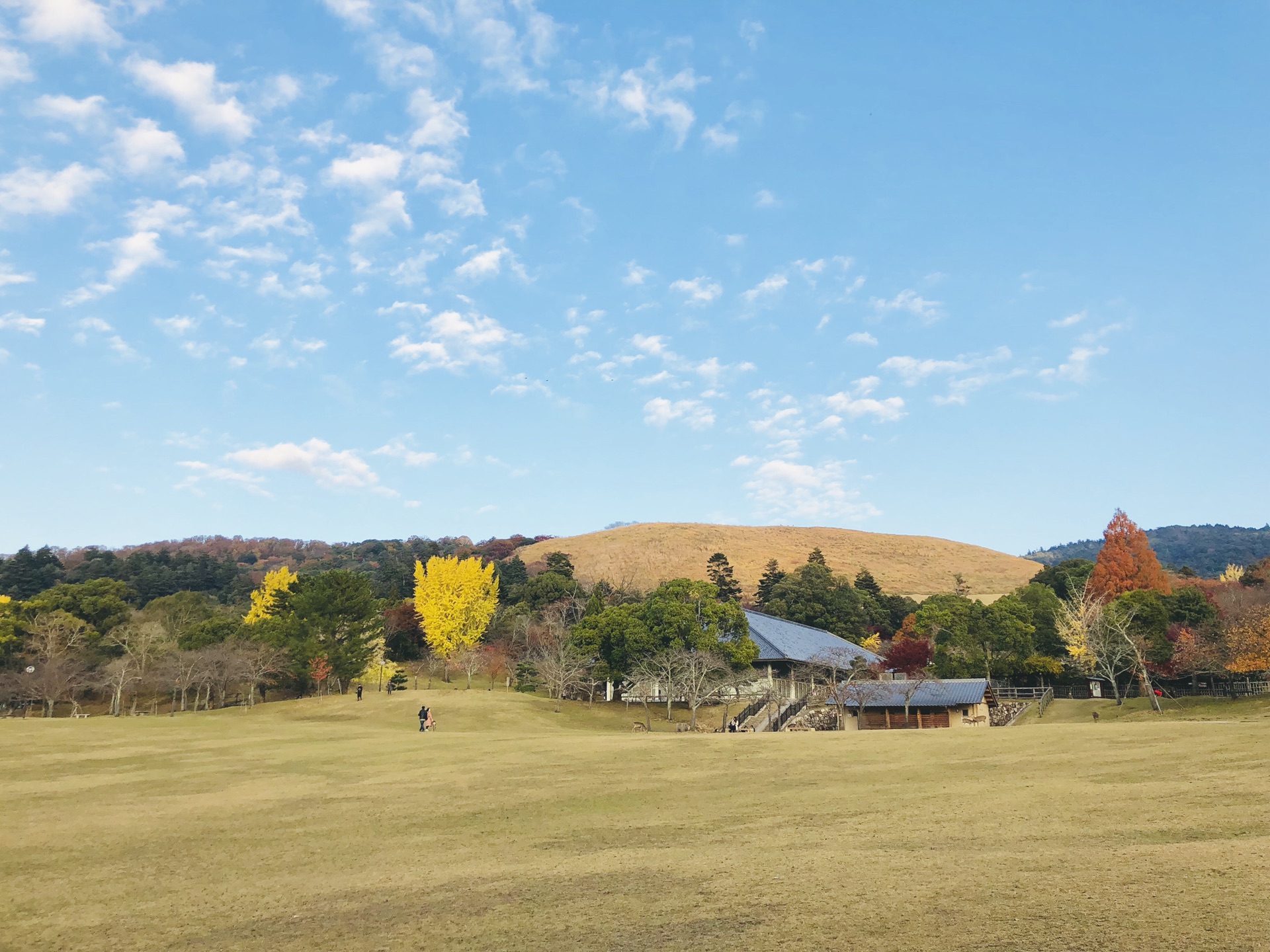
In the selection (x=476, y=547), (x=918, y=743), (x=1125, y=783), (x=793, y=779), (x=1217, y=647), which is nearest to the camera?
(x=1125, y=783)

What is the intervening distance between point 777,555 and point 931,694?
351 feet

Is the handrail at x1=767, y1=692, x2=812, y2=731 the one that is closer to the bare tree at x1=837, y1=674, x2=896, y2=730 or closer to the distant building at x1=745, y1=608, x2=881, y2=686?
the bare tree at x1=837, y1=674, x2=896, y2=730

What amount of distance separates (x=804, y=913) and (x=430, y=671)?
66.8 meters

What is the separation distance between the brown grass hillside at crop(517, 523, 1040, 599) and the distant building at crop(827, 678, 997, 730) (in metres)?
79.2

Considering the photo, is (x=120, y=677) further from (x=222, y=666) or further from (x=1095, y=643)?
(x=1095, y=643)

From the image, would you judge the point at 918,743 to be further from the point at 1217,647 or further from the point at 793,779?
the point at 1217,647

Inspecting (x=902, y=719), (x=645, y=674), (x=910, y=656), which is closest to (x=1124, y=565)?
(x=910, y=656)

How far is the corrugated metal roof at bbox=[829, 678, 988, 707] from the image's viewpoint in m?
49.1

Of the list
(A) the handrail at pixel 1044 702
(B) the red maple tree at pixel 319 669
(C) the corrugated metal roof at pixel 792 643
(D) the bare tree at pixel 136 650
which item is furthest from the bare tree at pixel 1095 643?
(D) the bare tree at pixel 136 650

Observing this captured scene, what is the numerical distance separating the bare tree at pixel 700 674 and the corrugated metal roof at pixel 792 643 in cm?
651

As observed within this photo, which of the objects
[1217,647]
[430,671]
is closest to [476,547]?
[430,671]

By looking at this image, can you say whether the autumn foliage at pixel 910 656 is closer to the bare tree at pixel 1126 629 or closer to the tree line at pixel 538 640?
the tree line at pixel 538 640

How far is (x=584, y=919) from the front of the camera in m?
10.1

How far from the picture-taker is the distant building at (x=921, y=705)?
49.1 meters
